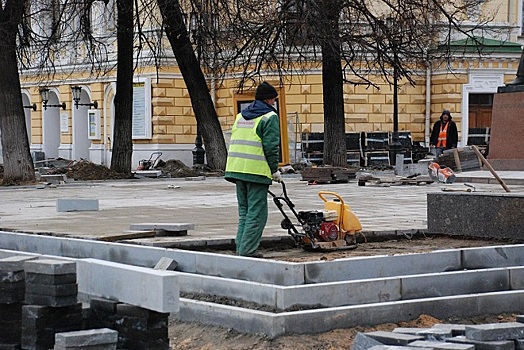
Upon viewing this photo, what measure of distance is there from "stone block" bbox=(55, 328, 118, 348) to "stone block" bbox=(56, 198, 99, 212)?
948 cm

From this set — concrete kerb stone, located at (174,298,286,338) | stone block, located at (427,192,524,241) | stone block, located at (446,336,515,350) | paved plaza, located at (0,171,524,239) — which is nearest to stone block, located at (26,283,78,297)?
concrete kerb stone, located at (174,298,286,338)

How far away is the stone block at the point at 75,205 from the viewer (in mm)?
16516

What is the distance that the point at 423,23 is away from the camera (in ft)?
98.6

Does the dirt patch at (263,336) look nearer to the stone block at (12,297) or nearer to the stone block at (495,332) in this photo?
the stone block at (495,332)

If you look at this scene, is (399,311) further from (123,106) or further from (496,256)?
(123,106)

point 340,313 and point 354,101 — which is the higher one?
point 354,101

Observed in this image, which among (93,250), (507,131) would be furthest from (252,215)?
(507,131)

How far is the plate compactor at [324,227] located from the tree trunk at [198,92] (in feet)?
58.9

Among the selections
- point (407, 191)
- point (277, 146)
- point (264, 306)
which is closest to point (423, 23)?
point (407, 191)

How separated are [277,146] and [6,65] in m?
16.6

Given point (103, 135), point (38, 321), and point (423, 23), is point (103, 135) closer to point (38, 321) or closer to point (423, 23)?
point (423, 23)

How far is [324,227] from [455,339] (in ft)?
11.8

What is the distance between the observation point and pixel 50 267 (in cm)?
773

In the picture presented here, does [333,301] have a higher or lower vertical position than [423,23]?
lower
